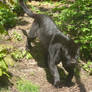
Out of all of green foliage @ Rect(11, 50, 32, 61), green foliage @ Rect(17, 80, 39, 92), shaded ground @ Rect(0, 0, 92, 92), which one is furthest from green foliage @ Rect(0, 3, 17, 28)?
green foliage @ Rect(17, 80, 39, 92)

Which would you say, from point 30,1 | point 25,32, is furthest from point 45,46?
point 30,1

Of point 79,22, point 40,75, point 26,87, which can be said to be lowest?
point 40,75

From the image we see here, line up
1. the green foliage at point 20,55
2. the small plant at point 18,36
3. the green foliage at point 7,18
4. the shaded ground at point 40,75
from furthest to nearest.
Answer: the green foliage at point 7,18 < the small plant at point 18,36 < the green foliage at point 20,55 < the shaded ground at point 40,75

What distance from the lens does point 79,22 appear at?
7.95m

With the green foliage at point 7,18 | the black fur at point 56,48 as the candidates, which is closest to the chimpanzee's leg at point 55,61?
the black fur at point 56,48

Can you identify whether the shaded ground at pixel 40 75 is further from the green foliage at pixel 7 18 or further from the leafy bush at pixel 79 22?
the green foliage at pixel 7 18

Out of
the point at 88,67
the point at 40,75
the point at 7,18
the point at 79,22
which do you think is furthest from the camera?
the point at 7,18

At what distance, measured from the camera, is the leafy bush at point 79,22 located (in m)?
7.60

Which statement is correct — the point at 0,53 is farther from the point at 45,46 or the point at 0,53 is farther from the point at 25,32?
the point at 25,32

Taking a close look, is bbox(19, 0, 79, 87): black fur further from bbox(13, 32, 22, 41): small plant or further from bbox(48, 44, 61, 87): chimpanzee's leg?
bbox(13, 32, 22, 41): small plant

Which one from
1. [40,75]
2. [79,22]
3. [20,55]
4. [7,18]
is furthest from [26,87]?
[7,18]

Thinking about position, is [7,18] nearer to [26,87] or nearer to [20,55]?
[20,55]

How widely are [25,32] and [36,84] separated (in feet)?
8.29

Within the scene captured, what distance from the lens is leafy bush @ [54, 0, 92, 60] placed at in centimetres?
760
